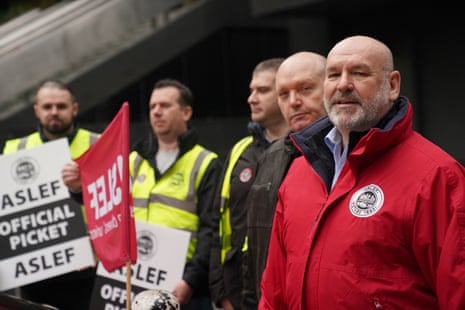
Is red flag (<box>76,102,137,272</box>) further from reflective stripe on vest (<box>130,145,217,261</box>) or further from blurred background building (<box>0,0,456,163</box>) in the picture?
blurred background building (<box>0,0,456,163</box>)

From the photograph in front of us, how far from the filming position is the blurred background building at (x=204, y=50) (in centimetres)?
1380

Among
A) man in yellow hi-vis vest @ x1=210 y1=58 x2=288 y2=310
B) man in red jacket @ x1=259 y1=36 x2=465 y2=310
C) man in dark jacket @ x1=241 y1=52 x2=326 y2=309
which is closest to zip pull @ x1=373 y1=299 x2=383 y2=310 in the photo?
man in red jacket @ x1=259 y1=36 x2=465 y2=310

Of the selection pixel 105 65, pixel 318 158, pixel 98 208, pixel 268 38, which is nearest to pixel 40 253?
pixel 98 208

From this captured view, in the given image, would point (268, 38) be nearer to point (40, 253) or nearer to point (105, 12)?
point (105, 12)

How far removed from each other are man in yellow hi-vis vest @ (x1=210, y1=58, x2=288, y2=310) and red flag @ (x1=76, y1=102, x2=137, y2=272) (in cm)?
60

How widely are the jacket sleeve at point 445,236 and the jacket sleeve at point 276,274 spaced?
0.83m

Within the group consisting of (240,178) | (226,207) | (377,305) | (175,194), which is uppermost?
(377,305)

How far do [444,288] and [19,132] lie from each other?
1071cm

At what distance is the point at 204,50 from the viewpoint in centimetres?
1819

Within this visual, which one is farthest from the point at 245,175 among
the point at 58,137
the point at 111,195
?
the point at 58,137

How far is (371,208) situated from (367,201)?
1.6 inches

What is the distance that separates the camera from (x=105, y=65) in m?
15.5

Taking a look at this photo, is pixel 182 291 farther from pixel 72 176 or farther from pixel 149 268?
pixel 72 176

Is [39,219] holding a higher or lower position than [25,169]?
lower
